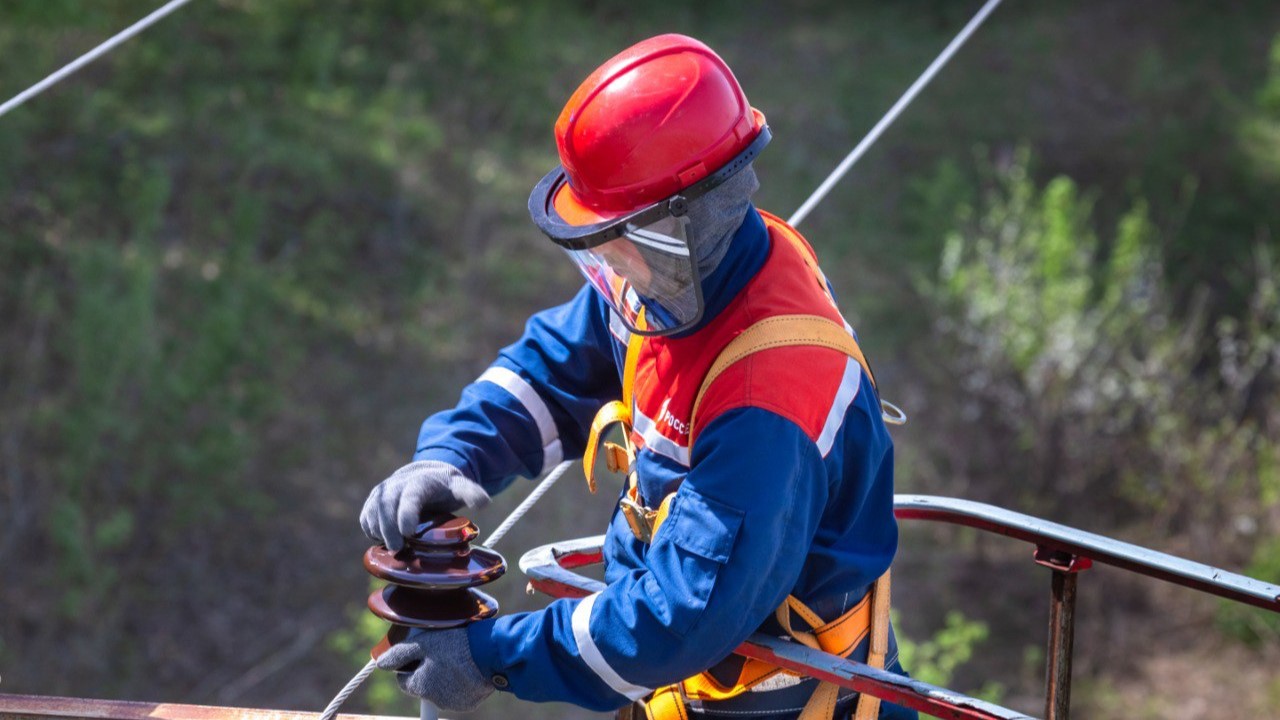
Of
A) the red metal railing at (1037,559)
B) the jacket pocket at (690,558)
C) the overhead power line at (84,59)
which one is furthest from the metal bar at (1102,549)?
the overhead power line at (84,59)

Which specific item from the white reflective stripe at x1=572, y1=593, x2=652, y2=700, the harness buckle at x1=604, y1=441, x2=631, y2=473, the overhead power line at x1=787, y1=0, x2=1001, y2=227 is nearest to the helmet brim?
the harness buckle at x1=604, y1=441, x2=631, y2=473

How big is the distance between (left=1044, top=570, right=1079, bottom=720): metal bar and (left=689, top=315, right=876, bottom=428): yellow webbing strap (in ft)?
2.49

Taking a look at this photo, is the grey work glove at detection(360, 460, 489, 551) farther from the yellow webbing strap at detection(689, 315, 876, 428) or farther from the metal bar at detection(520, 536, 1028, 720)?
the yellow webbing strap at detection(689, 315, 876, 428)

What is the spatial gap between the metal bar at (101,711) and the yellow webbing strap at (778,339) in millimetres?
921

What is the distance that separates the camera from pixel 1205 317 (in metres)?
8.40

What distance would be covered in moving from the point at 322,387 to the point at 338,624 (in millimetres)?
1532

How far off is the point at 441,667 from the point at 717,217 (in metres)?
0.82

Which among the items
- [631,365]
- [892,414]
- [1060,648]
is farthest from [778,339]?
[1060,648]

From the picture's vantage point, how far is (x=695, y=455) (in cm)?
200

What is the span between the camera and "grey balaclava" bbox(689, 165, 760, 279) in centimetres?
208

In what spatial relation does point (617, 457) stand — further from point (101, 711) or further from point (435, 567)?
point (101, 711)

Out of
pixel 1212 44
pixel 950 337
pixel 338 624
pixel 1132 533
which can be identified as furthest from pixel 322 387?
pixel 1212 44

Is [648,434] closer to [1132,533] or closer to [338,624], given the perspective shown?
[338,624]

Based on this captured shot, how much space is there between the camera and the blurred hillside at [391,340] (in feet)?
21.4
